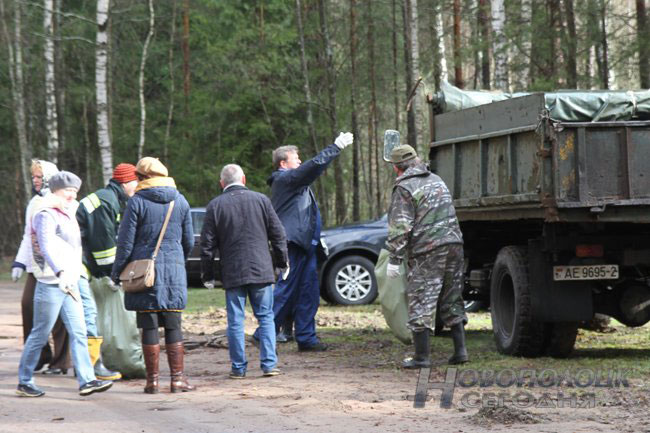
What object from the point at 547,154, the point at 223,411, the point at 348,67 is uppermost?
the point at 348,67

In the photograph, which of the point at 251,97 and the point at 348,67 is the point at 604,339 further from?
the point at 348,67

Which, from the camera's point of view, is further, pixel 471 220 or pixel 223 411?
pixel 471 220

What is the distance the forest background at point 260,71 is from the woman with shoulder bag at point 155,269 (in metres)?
12.9

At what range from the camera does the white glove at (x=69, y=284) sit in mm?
8312

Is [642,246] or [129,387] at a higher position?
[642,246]

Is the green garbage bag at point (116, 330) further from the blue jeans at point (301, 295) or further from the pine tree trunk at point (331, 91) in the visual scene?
the pine tree trunk at point (331, 91)

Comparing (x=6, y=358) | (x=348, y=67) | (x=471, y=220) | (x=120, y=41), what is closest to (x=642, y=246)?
(x=471, y=220)

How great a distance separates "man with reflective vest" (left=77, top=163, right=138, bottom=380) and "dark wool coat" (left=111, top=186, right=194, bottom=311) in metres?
0.57

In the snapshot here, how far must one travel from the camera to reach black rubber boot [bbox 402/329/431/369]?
927 centimetres

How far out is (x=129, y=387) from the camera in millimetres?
8914

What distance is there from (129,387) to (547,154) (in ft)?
12.9

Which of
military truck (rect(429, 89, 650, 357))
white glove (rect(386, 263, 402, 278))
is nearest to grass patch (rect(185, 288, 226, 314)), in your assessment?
military truck (rect(429, 89, 650, 357))

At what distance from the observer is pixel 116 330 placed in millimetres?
9148

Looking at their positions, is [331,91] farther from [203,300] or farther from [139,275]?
[139,275]
